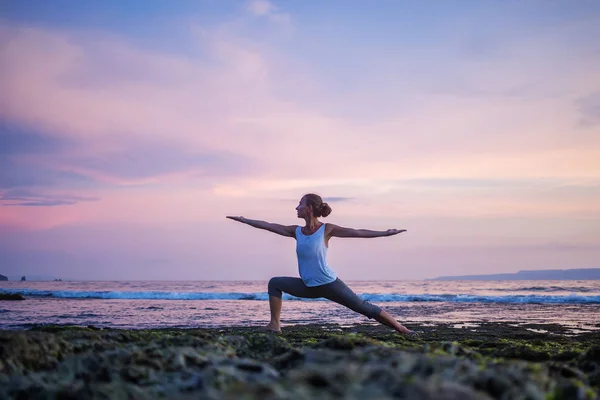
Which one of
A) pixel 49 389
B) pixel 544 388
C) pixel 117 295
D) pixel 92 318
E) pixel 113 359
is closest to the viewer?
pixel 544 388

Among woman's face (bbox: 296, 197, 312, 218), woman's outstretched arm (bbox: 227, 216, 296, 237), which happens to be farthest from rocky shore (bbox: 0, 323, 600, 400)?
woman's outstretched arm (bbox: 227, 216, 296, 237)

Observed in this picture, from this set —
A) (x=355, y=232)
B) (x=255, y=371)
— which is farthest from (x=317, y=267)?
(x=255, y=371)

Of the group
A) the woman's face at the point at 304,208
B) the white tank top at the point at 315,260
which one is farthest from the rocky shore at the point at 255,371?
the woman's face at the point at 304,208

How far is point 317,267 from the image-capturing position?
8469mm

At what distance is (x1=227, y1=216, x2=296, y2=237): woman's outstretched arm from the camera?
8922 millimetres

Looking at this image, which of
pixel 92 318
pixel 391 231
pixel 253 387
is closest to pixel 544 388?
pixel 253 387

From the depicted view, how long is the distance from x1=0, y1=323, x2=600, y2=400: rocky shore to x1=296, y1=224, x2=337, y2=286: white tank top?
3015 millimetres

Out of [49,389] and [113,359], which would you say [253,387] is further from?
[113,359]

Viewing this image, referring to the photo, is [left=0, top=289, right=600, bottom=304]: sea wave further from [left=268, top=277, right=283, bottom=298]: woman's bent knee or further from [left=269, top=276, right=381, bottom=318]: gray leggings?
[left=268, top=277, right=283, bottom=298]: woman's bent knee

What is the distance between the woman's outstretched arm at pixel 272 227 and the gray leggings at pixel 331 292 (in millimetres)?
759

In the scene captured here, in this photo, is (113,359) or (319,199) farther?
(319,199)

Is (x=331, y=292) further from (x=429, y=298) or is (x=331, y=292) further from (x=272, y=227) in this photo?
(x=429, y=298)

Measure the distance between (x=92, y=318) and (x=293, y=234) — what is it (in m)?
9.94

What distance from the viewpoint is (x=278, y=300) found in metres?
8.81
